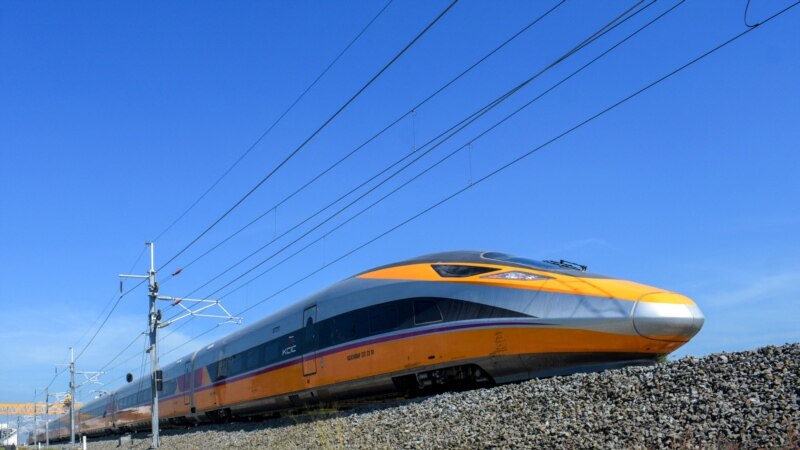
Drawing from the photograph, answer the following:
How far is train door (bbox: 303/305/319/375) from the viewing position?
58.4 ft

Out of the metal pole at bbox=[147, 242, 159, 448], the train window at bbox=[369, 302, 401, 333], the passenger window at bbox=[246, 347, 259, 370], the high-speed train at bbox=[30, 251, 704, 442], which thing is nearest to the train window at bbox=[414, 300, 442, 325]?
the high-speed train at bbox=[30, 251, 704, 442]

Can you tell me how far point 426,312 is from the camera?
14.2m

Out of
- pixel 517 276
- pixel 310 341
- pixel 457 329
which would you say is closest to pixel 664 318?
pixel 517 276

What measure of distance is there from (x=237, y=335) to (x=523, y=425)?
51.9 ft

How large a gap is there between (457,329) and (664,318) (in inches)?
149

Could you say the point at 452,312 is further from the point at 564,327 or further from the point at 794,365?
the point at 794,365

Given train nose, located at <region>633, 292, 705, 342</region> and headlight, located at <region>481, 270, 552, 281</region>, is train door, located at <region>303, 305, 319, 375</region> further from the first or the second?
train nose, located at <region>633, 292, 705, 342</region>

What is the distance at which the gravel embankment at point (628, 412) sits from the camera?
7957 millimetres

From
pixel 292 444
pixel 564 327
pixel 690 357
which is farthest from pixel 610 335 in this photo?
pixel 292 444

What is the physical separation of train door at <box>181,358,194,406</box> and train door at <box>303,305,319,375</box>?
476 inches

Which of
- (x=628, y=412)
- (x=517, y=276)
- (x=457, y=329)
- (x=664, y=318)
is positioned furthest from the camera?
(x=457, y=329)

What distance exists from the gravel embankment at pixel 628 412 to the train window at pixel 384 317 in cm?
197

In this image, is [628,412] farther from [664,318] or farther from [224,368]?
[224,368]

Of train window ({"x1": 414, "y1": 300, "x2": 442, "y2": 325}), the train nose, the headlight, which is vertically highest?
the headlight
